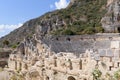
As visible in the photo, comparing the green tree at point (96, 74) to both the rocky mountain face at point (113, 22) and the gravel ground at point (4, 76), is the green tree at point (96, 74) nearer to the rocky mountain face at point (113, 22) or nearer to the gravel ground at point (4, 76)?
the gravel ground at point (4, 76)

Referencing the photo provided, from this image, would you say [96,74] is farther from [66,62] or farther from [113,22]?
[113,22]

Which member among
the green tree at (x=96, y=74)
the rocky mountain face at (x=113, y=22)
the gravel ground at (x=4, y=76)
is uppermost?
the rocky mountain face at (x=113, y=22)

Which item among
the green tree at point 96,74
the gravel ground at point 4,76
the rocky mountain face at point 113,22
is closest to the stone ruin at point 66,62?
the green tree at point 96,74

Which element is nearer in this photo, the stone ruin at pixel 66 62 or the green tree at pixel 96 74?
the green tree at pixel 96 74

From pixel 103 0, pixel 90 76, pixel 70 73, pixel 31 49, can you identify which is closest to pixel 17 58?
pixel 31 49

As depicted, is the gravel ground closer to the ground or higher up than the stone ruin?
closer to the ground

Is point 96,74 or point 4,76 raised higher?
point 96,74

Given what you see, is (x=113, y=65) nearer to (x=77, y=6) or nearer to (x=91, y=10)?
(x=91, y=10)

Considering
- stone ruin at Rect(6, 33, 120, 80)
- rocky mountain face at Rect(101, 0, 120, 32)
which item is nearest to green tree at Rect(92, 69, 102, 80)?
stone ruin at Rect(6, 33, 120, 80)

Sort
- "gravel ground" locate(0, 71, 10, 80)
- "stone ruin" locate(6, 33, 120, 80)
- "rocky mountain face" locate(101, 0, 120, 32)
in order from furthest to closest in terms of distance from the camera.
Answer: "rocky mountain face" locate(101, 0, 120, 32) < "gravel ground" locate(0, 71, 10, 80) < "stone ruin" locate(6, 33, 120, 80)

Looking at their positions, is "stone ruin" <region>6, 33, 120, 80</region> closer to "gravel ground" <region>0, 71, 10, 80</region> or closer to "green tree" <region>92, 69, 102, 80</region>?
"green tree" <region>92, 69, 102, 80</region>

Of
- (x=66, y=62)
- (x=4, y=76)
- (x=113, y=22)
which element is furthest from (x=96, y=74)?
(x=113, y=22)

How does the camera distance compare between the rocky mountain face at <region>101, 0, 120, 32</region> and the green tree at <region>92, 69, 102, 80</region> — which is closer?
the green tree at <region>92, 69, 102, 80</region>

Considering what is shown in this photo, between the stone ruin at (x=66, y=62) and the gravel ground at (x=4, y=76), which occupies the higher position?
the stone ruin at (x=66, y=62)
